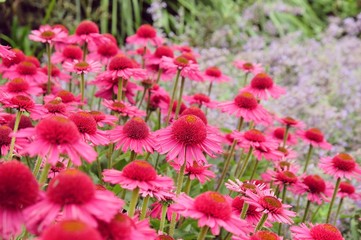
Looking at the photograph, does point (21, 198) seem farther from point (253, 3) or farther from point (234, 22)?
point (253, 3)

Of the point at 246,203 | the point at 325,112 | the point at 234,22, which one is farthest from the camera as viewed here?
the point at 234,22

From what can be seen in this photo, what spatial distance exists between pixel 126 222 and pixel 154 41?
2180 millimetres

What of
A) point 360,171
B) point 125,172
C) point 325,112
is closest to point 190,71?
point 360,171

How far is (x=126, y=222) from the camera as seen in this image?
1078mm

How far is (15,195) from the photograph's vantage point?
105cm

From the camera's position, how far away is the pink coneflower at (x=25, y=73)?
2619 mm

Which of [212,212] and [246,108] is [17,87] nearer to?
[246,108]

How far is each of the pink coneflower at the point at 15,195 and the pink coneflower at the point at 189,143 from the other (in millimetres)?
617

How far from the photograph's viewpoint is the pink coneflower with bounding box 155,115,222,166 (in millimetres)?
1631

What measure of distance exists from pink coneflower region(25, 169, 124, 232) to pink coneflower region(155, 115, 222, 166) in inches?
22.8

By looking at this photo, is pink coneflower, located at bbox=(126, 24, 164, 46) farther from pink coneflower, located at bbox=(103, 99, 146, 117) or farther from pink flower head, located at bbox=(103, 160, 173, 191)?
pink flower head, located at bbox=(103, 160, 173, 191)

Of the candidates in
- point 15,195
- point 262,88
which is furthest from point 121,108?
Answer: point 15,195

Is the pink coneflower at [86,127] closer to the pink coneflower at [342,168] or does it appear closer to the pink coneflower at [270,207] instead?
the pink coneflower at [270,207]

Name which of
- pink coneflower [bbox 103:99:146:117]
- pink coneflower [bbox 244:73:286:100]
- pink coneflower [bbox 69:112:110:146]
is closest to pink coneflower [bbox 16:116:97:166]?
pink coneflower [bbox 69:112:110:146]
